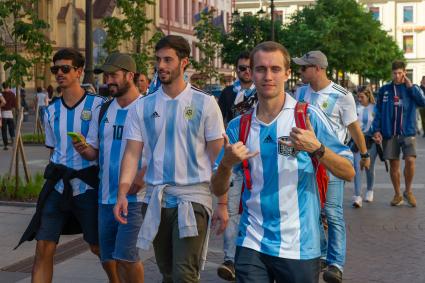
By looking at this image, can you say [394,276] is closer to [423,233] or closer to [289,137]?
[423,233]

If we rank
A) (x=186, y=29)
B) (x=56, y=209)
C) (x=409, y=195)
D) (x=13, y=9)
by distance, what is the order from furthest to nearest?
1. (x=186, y=29)
2. (x=13, y=9)
3. (x=409, y=195)
4. (x=56, y=209)

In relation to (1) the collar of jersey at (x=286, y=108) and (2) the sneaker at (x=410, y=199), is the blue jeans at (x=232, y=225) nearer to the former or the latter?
(1) the collar of jersey at (x=286, y=108)

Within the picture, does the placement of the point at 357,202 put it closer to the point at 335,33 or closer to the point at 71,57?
the point at 71,57

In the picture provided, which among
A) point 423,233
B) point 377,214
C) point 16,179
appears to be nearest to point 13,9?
point 16,179

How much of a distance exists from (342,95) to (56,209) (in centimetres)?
274

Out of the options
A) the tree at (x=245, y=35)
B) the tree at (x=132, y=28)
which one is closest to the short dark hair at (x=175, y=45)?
the tree at (x=132, y=28)

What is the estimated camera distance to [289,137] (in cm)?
393

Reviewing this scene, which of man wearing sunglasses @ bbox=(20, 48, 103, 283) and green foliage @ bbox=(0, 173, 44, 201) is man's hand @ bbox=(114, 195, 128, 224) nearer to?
man wearing sunglasses @ bbox=(20, 48, 103, 283)

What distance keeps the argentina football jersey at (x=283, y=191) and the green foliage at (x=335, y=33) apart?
5341cm

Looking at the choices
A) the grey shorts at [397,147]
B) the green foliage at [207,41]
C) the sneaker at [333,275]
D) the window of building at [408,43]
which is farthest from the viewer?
the window of building at [408,43]

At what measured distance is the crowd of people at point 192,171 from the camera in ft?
13.3

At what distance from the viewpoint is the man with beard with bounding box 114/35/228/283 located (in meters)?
4.82

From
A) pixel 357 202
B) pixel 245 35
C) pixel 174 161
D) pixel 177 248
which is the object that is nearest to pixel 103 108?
pixel 174 161

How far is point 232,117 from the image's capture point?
7891 mm
